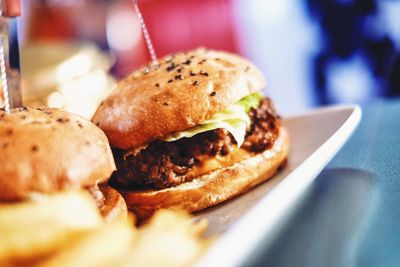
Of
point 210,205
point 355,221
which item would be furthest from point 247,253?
point 210,205

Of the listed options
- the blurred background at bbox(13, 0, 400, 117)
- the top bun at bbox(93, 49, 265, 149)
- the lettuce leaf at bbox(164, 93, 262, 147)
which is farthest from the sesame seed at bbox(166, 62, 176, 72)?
the blurred background at bbox(13, 0, 400, 117)

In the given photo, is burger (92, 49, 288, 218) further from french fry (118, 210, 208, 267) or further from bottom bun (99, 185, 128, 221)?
french fry (118, 210, 208, 267)

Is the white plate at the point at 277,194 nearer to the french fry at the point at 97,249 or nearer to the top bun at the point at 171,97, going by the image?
the french fry at the point at 97,249

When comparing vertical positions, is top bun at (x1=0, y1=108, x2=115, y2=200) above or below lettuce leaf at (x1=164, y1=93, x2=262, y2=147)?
above

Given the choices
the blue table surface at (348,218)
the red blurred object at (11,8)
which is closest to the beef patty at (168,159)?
the blue table surface at (348,218)

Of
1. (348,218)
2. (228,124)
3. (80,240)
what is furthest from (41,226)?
(228,124)

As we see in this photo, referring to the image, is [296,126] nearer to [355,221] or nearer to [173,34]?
[355,221]
